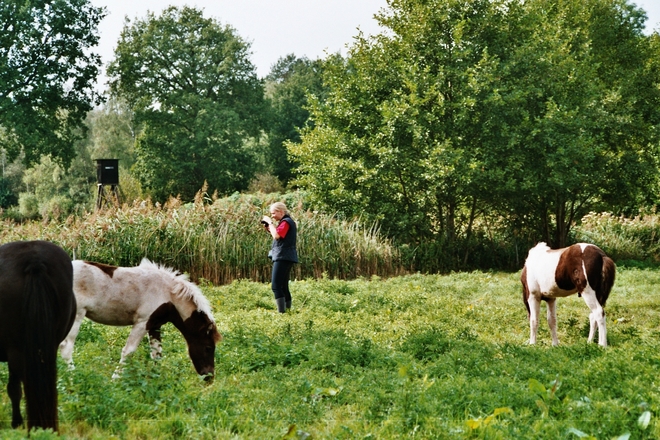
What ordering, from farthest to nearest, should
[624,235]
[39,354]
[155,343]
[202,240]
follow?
[624,235]
[202,240]
[155,343]
[39,354]

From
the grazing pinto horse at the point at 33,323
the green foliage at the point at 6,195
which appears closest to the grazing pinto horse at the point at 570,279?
the grazing pinto horse at the point at 33,323

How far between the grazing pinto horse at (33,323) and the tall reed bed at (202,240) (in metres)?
10.3

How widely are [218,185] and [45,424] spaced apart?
41119 millimetres

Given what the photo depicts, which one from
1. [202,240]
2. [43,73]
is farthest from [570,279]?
[43,73]

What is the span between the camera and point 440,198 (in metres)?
21.1

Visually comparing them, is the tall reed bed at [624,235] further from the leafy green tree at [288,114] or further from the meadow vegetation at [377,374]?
the leafy green tree at [288,114]

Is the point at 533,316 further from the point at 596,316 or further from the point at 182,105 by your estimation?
the point at 182,105

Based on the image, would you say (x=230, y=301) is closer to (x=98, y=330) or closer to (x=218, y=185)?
(x=98, y=330)

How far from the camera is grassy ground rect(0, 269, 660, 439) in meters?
4.72

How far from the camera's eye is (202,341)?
6.42 meters

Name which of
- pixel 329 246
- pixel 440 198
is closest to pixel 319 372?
pixel 329 246

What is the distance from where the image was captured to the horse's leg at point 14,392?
14.1 ft

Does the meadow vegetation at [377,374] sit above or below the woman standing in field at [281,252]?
below

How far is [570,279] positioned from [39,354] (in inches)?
270
